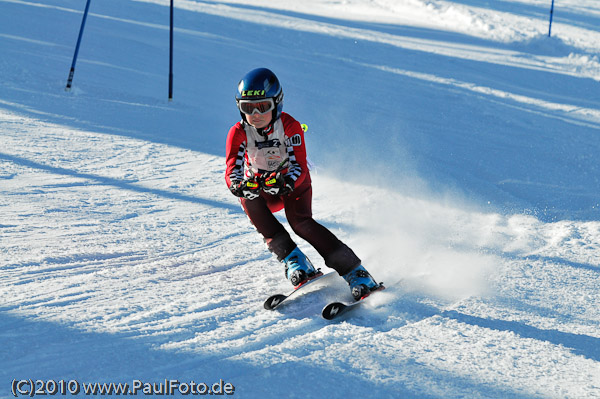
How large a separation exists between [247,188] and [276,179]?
0.65 feet

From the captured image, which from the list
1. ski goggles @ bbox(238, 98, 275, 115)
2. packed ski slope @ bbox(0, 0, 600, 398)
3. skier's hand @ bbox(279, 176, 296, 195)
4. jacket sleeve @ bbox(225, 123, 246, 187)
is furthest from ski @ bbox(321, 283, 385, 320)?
ski goggles @ bbox(238, 98, 275, 115)

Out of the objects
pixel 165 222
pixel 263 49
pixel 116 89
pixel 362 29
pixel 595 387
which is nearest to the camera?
pixel 595 387

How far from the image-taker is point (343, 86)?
12.3 meters

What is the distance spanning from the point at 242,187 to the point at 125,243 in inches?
60.2

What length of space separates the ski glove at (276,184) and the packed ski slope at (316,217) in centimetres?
76

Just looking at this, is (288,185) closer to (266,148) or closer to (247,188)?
(247,188)

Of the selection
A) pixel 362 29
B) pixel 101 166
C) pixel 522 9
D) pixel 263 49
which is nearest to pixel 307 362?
pixel 101 166

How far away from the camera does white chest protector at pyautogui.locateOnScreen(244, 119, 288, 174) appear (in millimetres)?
4320

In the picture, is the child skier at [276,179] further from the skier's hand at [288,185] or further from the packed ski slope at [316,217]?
the packed ski slope at [316,217]

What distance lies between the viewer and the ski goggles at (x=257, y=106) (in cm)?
410

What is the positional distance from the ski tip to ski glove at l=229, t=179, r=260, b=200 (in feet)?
2.23

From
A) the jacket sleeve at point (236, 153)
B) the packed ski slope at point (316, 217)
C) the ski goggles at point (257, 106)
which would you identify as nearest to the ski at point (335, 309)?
the packed ski slope at point (316, 217)

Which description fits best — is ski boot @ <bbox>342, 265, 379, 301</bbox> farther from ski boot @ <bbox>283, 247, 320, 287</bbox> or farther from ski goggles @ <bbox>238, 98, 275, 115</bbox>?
ski goggles @ <bbox>238, 98, 275, 115</bbox>

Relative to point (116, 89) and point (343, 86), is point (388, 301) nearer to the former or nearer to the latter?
point (116, 89)
